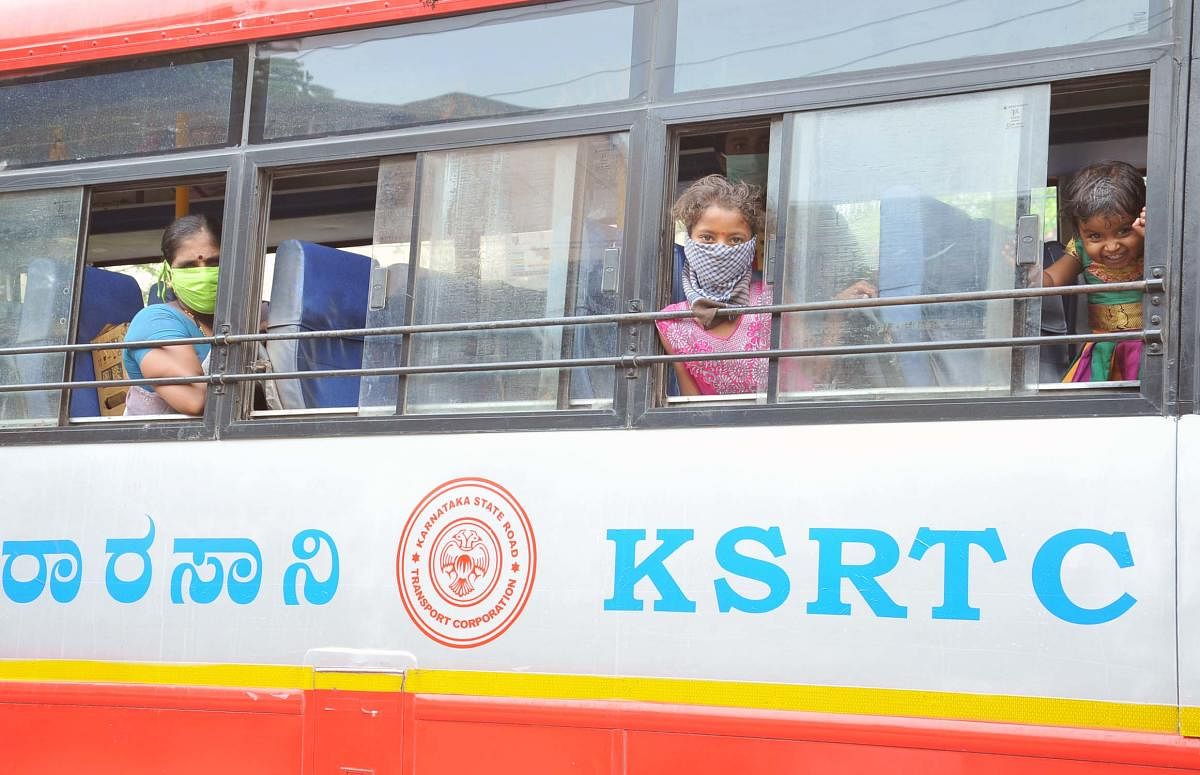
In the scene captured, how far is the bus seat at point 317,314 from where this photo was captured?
14.1 feet

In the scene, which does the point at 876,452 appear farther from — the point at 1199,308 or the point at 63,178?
the point at 63,178

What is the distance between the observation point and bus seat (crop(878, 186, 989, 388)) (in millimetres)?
3479

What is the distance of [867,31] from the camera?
3.66m

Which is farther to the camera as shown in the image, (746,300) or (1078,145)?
(1078,145)

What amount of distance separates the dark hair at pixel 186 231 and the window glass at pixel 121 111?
31cm

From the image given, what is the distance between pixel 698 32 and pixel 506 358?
1090 mm

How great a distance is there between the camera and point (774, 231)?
3756 mm

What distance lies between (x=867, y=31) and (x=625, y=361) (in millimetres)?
1111

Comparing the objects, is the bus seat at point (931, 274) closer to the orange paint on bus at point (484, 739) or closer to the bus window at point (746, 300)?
the bus window at point (746, 300)

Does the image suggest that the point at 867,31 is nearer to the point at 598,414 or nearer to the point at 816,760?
the point at 598,414

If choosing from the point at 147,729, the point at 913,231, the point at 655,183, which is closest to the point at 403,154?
the point at 655,183

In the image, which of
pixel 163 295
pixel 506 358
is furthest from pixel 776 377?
pixel 163 295

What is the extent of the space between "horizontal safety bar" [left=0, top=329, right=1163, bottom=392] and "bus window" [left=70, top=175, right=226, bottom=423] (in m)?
0.15

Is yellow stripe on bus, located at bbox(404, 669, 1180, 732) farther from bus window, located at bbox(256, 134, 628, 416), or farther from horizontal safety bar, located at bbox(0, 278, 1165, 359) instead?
horizontal safety bar, located at bbox(0, 278, 1165, 359)
